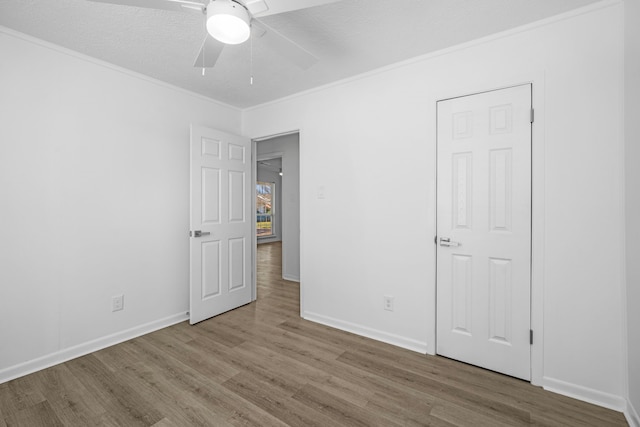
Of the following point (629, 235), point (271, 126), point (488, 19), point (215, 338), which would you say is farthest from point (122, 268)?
point (629, 235)

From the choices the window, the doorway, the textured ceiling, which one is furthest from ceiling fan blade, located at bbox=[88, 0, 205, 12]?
the window

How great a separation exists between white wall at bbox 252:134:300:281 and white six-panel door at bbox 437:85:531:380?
2.94m

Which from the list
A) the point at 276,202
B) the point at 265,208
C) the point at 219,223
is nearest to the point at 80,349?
the point at 219,223

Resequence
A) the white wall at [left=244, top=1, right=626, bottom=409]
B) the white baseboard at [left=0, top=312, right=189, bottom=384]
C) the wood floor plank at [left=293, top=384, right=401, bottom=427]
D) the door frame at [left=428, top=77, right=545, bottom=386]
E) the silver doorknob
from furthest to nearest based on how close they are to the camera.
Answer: the silver doorknob
the white baseboard at [left=0, top=312, right=189, bottom=384]
the door frame at [left=428, top=77, right=545, bottom=386]
the white wall at [left=244, top=1, right=626, bottom=409]
the wood floor plank at [left=293, top=384, right=401, bottom=427]

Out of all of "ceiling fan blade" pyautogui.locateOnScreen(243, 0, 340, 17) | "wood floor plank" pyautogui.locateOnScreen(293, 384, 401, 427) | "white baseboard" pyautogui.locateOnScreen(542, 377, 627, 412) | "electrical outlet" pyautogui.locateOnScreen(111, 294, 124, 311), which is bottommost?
"wood floor plank" pyautogui.locateOnScreen(293, 384, 401, 427)

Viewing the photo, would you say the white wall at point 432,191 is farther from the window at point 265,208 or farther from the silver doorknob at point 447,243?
the window at point 265,208

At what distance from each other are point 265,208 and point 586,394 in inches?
349

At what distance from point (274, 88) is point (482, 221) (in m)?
2.38

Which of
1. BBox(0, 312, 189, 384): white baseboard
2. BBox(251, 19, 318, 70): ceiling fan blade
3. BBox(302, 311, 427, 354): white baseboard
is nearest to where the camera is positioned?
BBox(251, 19, 318, 70): ceiling fan blade

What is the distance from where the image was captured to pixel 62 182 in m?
2.36

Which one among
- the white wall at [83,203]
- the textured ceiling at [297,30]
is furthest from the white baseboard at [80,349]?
the textured ceiling at [297,30]

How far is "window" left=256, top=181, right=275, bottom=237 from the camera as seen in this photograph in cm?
963

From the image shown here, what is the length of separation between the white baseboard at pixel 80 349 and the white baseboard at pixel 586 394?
3277 millimetres

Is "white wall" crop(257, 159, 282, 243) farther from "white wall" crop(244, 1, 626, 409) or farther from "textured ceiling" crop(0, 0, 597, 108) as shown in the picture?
"textured ceiling" crop(0, 0, 597, 108)
